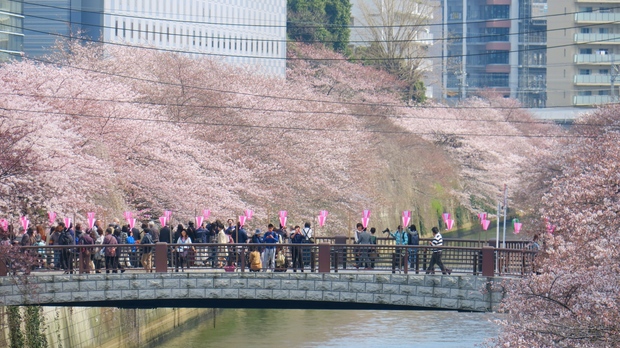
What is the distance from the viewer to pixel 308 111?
2238 inches

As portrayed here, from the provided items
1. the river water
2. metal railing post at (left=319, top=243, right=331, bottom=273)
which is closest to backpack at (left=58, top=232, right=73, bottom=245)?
metal railing post at (left=319, top=243, right=331, bottom=273)

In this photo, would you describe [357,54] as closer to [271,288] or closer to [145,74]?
[145,74]

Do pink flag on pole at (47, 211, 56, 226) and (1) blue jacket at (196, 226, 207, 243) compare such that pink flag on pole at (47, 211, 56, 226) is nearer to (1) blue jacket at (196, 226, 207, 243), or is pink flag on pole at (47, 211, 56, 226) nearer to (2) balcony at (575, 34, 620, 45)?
(1) blue jacket at (196, 226, 207, 243)

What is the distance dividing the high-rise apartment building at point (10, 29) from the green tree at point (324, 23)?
75.3 ft

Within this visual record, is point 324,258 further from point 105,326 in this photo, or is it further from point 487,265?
point 105,326

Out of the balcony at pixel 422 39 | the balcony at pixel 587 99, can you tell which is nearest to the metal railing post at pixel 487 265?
the balcony at pixel 422 39

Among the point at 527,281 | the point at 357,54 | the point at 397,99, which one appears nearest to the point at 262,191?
the point at 527,281

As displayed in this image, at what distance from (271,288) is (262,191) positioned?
17.6 metres

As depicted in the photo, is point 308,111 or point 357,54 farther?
point 357,54

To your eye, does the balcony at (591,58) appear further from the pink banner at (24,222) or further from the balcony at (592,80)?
the pink banner at (24,222)

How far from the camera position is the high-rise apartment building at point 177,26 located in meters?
74.5

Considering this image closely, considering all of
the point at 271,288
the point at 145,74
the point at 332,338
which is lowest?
the point at 332,338

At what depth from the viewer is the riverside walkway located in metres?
26.4

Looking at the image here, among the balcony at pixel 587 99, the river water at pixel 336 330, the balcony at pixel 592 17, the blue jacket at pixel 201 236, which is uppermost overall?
the balcony at pixel 592 17
